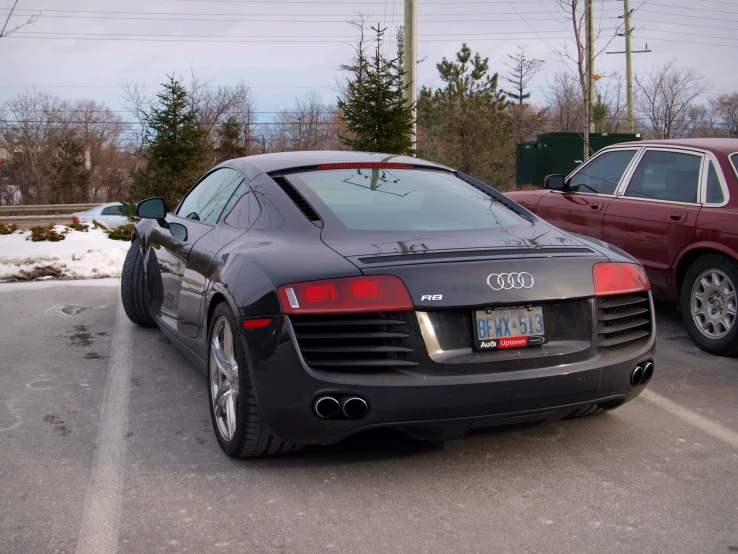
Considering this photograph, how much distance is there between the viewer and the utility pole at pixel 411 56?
1479 centimetres

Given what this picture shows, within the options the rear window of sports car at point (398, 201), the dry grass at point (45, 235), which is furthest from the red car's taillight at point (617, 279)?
the dry grass at point (45, 235)

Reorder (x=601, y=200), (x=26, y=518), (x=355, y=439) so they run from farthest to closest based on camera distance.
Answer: (x=601, y=200) → (x=355, y=439) → (x=26, y=518)

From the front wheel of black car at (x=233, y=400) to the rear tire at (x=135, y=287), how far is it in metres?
2.68

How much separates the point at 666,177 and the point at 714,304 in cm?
124

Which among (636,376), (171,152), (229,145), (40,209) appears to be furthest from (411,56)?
(40,209)

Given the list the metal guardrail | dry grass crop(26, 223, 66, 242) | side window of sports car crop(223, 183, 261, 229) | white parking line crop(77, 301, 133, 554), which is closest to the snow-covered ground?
dry grass crop(26, 223, 66, 242)

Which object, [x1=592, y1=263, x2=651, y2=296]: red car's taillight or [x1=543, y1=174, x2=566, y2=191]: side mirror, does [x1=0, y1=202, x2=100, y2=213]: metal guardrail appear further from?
[x1=592, y1=263, x2=651, y2=296]: red car's taillight

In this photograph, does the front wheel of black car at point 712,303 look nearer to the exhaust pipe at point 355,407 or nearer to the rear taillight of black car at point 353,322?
the rear taillight of black car at point 353,322

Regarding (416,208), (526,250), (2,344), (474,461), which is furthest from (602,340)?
(2,344)

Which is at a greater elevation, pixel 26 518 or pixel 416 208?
pixel 416 208

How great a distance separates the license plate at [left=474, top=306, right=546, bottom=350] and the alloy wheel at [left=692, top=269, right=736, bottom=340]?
2722 mm

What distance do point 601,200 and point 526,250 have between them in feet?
12.1

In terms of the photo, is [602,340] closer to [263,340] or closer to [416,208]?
[416,208]

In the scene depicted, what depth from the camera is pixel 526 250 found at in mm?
3518
